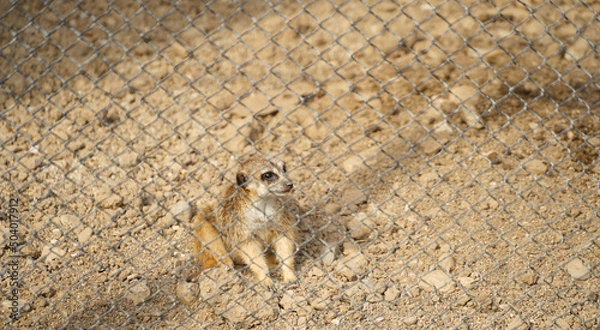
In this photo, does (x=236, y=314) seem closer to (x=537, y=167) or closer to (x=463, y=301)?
(x=463, y=301)

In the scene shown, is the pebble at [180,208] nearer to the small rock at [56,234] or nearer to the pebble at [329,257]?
the small rock at [56,234]

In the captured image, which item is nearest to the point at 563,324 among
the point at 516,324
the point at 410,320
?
the point at 516,324

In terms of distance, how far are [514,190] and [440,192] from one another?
569 mm

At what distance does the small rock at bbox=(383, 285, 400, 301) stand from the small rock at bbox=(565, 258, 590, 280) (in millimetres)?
1161

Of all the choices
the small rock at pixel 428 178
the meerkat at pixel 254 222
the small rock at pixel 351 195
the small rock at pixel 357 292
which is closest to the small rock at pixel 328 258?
the meerkat at pixel 254 222

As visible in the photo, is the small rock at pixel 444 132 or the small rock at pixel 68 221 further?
the small rock at pixel 444 132

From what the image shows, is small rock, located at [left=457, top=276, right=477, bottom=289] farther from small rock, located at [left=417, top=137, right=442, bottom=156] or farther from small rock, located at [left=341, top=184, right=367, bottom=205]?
small rock, located at [left=417, top=137, right=442, bottom=156]

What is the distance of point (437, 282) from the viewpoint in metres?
4.23

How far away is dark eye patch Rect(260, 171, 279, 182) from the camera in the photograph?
4.40 metres

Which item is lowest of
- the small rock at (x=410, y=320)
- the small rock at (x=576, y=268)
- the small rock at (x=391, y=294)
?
the small rock at (x=576, y=268)

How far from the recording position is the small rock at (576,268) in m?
4.21

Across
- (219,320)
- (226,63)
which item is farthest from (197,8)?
(219,320)

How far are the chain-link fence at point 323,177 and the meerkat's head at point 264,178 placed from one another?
21cm

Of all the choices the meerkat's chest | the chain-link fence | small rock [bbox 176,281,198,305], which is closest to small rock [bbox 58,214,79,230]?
the chain-link fence
